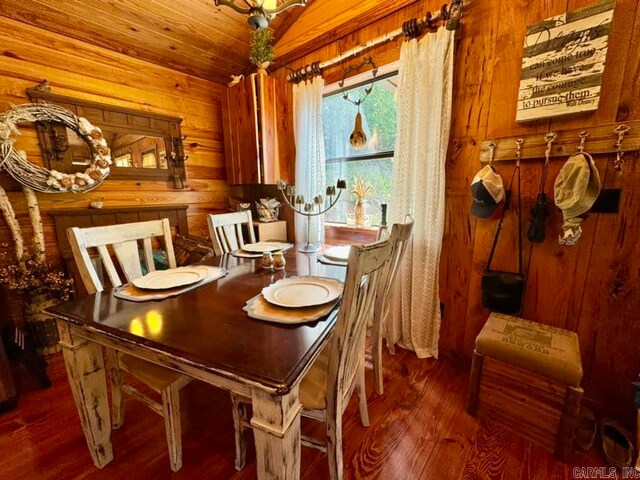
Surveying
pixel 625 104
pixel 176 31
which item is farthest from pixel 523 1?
pixel 176 31

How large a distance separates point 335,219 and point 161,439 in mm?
1945

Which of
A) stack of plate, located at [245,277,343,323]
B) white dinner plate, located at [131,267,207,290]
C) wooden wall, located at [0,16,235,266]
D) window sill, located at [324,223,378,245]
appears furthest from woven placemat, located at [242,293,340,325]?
wooden wall, located at [0,16,235,266]

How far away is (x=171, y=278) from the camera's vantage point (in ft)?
3.89

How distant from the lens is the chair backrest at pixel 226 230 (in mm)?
1783

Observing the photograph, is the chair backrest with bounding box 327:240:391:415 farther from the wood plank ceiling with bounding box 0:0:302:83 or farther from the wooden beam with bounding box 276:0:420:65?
the wood plank ceiling with bounding box 0:0:302:83

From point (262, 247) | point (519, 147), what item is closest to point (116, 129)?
point (262, 247)

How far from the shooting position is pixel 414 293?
1786 millimetres

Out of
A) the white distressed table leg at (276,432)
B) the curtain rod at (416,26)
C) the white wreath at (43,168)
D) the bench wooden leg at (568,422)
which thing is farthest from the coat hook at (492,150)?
the white wreath at (43,168)

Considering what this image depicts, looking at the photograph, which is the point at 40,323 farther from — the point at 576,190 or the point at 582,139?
the point at 582,139

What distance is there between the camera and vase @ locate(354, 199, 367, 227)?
2297mm

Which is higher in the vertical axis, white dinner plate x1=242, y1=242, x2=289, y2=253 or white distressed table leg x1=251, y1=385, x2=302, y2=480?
white dinner plate x1=242, y1=242, x2=289, y2=253

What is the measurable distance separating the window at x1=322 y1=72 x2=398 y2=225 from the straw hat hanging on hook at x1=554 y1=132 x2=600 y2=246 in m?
1.11

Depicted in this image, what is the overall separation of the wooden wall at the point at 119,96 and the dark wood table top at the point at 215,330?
5.15 ft

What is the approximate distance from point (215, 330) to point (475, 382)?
51.0 inches
